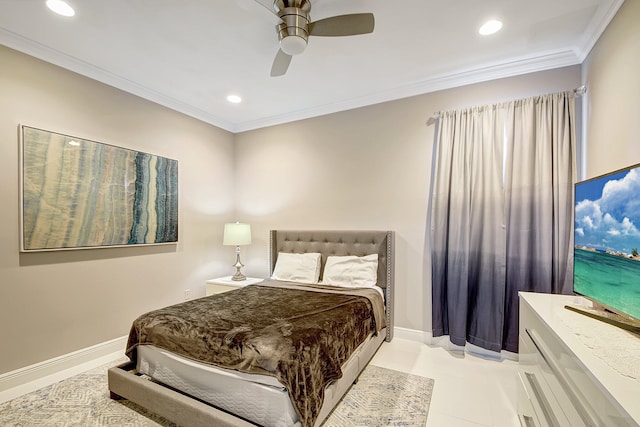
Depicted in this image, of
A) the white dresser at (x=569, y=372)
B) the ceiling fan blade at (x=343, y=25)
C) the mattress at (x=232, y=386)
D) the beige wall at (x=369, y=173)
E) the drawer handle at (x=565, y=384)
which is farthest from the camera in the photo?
the beige wall at (x=369, y=173)

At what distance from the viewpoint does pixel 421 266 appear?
313cm

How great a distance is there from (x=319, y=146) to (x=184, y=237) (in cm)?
215

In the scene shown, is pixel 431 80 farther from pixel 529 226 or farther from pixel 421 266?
pixel 421 266

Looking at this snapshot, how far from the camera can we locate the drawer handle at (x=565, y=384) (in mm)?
968

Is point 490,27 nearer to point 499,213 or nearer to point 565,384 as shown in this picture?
point 499,213

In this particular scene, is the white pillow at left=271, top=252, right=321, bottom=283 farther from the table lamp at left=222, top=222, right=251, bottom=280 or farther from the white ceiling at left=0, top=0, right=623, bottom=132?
the white ceiling at left=0, top=0, right=623, bottom=132

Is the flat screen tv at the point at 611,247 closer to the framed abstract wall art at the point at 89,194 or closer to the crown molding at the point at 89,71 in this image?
the framed abstract wall art at the point at 89,194

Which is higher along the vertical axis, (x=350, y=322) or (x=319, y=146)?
(x=319, y=146)

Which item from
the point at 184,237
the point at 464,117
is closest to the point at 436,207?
the point at 464,117

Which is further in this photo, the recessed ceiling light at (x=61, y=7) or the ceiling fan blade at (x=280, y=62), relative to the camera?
the ceiling fan blade at (x=280, y=62)

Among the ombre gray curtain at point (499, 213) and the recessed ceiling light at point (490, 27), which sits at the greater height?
the recessed ceiling light at point (490, 27)

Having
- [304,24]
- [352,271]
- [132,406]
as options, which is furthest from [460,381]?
[304,24]

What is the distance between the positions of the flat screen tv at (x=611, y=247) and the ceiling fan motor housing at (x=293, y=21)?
1983mm

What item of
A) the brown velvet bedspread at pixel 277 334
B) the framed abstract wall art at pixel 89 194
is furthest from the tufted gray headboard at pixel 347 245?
the framed abstract wall art at pixel 89 194
